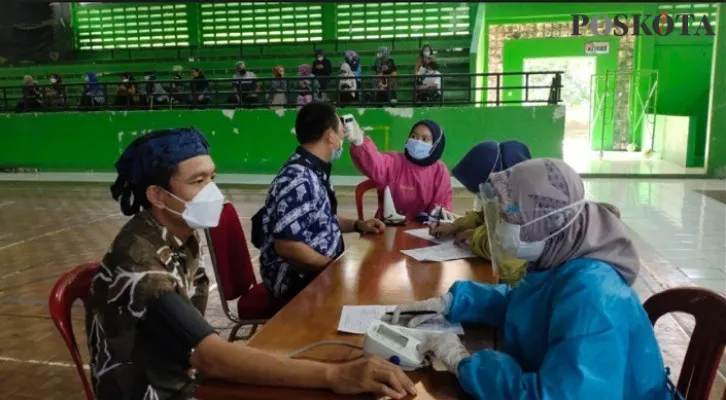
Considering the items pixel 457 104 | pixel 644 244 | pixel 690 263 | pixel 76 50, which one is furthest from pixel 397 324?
pixel 76 50

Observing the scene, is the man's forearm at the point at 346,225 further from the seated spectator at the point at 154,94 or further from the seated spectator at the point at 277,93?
the seated spectator at the point at 154,94

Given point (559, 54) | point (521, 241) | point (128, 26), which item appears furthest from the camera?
point (128, 26)

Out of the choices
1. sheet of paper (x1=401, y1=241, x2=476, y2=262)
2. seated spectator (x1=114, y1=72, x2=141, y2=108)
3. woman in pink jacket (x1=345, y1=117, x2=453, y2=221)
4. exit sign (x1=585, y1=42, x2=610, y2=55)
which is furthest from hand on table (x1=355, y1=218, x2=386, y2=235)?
exit sign (x1=585, y1=42, x2=610, y2=55)

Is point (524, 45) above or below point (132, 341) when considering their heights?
above

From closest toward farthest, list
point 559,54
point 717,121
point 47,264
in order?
1. point 47,264
2. point 717,121
3. point 559,54

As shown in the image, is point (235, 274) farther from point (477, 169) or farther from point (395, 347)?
point (395, 347)

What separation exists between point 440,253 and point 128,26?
591 inches

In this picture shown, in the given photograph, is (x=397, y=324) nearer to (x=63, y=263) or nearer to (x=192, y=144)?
(x=192, y=144)

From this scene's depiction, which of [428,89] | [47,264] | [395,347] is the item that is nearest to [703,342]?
[395,347]

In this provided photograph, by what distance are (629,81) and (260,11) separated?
847cm

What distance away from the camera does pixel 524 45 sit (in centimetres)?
1223

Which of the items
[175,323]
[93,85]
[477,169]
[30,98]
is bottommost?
[175,323]

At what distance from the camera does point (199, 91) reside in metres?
10.3

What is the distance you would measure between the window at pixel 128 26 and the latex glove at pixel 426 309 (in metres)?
14.4
